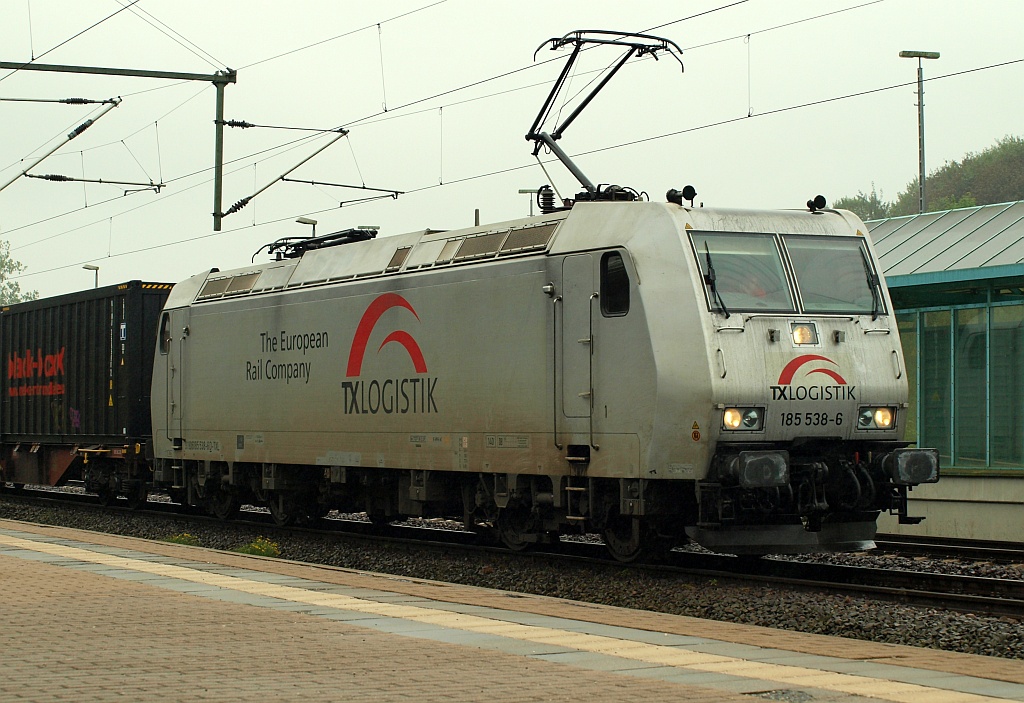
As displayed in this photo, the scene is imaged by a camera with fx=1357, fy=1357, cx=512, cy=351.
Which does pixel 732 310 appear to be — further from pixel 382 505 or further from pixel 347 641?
pixel 382 505

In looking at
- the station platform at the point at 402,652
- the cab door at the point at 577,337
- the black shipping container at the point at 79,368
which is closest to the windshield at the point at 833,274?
the cab door at the point at 577,337

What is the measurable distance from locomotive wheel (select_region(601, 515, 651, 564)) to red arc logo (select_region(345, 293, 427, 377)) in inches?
123

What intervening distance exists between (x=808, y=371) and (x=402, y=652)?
18.7ft

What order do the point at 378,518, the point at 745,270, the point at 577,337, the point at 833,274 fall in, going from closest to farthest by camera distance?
1. the point at 745,270
2. the point at 833,274
3. the point at 577,337
4. the point at 378,518

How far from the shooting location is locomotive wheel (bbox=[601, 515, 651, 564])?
13.3m

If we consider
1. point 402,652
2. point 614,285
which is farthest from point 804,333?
point 402,652

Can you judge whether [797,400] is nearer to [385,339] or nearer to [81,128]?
[385,339]

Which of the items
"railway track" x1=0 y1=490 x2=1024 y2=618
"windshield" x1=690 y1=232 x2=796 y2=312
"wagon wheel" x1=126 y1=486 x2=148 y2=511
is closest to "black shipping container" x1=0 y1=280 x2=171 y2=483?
"wagon wheel" x1=126 y1=486 x2=148 y2=511

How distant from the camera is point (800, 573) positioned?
1356 cm

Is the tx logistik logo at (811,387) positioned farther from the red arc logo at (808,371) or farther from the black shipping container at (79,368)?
the black shipping container at (79,368)

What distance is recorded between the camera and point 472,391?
14.8m

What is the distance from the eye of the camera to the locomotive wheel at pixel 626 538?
13.3 m

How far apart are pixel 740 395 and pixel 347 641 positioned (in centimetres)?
486

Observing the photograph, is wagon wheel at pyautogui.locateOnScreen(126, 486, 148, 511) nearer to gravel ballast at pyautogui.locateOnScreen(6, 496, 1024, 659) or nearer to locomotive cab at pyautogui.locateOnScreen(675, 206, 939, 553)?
gravel ballast at pyautogui.locateOnScreen(6, 496, 1024, 659)
